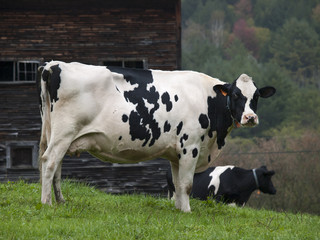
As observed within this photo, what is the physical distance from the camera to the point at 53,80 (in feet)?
28.3

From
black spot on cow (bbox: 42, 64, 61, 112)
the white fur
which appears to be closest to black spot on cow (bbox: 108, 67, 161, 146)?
black spot on cow (bbox: 42, 64, 61, 112)

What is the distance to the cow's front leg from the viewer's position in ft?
29.9

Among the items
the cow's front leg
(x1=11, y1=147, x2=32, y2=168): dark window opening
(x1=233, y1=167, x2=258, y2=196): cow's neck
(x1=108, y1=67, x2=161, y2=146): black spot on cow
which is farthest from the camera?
(x1=11, y1=147, x2=32, y2=168): dark window opening

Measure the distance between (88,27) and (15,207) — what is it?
1259 centimetres

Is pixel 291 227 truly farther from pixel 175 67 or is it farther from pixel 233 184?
pixel 175 67

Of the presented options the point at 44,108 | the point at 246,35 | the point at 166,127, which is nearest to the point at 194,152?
Result: the point at 166,127

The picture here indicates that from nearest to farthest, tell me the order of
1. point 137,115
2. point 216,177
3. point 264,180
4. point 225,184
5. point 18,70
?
point 137,115 → point 225,184 → point 216,177 → point 264,180 → point 18,70

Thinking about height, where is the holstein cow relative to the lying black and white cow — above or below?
above

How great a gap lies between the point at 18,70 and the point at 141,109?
12.0 m

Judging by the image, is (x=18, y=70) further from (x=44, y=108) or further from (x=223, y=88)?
(x=223, y=88)

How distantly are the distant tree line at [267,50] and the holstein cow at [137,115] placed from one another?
51423mm

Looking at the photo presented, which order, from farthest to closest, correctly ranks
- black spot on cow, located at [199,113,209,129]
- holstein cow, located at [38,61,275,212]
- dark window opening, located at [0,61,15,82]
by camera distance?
dark window opening, located at [0,61,15,82]
black spot on cow, located at [199,113,209,129]
holstein cow, located at [38,61,275,212]

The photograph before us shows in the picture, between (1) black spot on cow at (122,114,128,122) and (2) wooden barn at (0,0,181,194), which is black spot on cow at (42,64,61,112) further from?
(2) wooden barn at (0,0,181,194)

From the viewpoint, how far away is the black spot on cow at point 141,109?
28.9 ft
